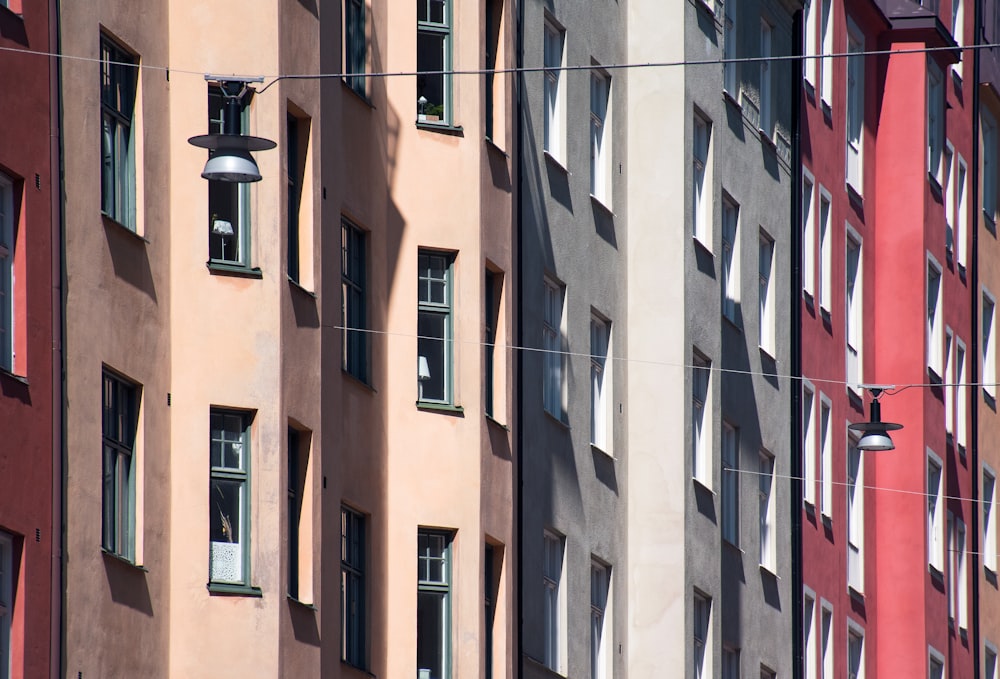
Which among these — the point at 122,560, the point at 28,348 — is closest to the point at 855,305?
the point at 122,560

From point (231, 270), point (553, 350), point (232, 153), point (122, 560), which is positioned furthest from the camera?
point (553, 350)

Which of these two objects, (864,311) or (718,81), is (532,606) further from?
(864,311)

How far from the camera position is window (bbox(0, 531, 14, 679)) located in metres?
23.7

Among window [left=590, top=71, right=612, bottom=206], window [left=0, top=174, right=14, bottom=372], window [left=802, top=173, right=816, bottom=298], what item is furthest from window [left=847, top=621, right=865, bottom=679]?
window [left=0, top=174, right=14, bottom=372]

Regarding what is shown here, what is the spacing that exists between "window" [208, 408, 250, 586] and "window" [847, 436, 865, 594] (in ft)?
92.9

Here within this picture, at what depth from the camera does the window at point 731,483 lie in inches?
1818

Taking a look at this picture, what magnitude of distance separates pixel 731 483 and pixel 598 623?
22.8 feet

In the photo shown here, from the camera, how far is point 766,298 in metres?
49.5

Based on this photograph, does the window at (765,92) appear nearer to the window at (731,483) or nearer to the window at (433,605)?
the window at (731,483)

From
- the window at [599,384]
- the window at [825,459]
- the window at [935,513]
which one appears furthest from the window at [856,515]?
the window at [599,384]

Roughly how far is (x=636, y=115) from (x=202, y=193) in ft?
52.7

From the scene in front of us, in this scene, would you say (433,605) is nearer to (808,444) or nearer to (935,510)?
(808,444)

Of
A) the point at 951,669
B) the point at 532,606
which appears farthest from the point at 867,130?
the point at 532,606

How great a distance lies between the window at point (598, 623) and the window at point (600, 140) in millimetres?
5814
